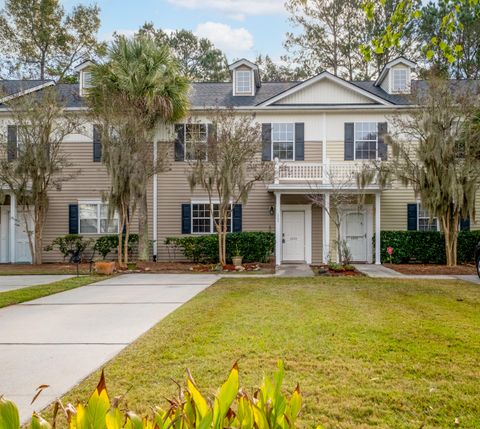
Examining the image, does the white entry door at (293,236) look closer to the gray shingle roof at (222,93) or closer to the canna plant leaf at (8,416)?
the gray shingle roof at (222,93)

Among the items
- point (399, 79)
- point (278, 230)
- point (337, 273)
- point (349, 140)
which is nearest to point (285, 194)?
point (278, 230)

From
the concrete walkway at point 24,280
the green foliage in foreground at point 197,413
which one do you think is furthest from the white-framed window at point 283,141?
the green foliage in foreground at point 197,413

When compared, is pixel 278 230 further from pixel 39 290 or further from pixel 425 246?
pixel 39 290

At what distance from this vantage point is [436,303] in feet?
28.4

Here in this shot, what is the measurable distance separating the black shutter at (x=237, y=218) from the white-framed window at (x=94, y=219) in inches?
189

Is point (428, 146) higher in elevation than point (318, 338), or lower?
higher

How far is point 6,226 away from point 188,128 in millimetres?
8597

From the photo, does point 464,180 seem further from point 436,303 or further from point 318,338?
point 318,338

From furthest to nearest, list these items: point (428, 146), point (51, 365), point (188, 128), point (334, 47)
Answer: point (334, 47)
point (188, 128)
point (428, 146)
point (51, 365)

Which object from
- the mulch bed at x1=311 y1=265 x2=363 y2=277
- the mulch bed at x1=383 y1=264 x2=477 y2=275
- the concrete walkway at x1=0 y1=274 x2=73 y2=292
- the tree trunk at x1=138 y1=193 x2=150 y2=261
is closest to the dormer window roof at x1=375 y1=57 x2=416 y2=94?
the mulch bed at x1=383 y1=264 x2=477 y2=275

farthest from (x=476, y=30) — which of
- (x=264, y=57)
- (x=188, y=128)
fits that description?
(x=188, y=128)

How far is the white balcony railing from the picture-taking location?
17.9 meters

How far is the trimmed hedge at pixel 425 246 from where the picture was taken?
17.6m

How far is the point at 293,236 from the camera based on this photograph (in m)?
19.5
